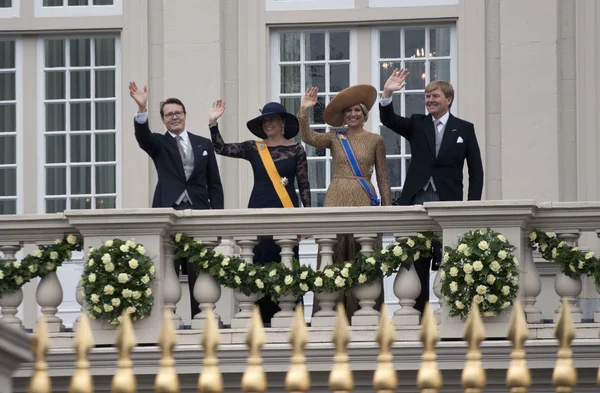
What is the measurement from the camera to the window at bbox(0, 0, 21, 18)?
1587 centimetres

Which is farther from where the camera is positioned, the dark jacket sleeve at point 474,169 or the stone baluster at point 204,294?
the dark jacket sleeve at point 474,169

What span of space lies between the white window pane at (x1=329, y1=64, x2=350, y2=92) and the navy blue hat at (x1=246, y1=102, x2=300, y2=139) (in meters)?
3.77

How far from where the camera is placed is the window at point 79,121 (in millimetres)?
15695

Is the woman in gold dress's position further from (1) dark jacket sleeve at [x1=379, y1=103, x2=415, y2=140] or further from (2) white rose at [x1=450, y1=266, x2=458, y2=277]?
(2) white rose at [x1=450, y1=266, x2=458, y2=277]

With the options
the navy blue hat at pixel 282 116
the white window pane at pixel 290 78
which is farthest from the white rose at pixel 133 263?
the white window pane at pixel 290 78

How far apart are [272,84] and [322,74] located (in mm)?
543

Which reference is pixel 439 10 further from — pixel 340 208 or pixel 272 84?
pixel 340 208

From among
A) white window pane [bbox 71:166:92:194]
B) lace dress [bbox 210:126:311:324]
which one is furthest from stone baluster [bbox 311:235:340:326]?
white window pane [bbox 71:166:92:194]

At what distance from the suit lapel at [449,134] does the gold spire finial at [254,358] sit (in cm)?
582

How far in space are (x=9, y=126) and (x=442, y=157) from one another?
629 cm

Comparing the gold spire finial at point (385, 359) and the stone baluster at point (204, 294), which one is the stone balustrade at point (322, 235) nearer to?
the stone baluster at point (204, 294)

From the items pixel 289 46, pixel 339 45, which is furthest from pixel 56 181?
pixel 339 45

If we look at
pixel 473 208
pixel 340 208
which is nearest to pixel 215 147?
pixel 340 208

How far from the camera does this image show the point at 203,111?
15219 mm
